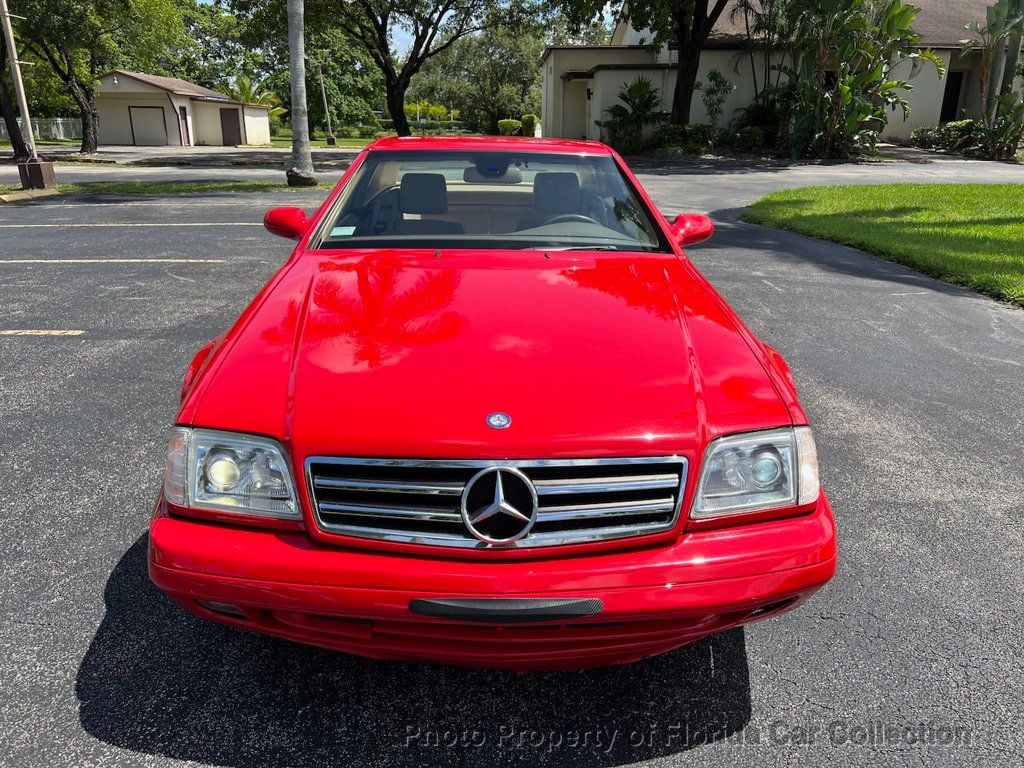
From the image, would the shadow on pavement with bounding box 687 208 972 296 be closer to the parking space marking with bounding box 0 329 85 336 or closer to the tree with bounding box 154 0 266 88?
the parking space marking with bounding box 0 329 85 336

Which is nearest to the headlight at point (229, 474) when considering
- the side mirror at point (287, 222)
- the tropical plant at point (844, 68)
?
the side mirror at point (287, 222)

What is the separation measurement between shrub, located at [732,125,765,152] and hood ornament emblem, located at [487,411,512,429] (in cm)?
2663

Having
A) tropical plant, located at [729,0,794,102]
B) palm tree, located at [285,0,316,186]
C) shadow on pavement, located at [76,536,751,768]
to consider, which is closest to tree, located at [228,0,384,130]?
tropical plant, located at [729,0,794,102]

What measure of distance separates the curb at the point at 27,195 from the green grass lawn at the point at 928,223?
527 inches

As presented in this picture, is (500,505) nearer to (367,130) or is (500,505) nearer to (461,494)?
(461,494)

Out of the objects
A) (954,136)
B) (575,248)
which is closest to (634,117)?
A: (954,136)

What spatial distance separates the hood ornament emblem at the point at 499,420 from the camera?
1797mm

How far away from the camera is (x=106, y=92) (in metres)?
43.5

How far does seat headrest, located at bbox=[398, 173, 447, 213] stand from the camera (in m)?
3.45

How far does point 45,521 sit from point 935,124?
3283 cm

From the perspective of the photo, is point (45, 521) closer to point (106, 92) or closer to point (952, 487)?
point (952, 487)

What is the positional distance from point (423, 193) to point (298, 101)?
535 inches

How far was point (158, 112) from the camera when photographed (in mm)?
43812

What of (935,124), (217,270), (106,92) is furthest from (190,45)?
(217,270)
